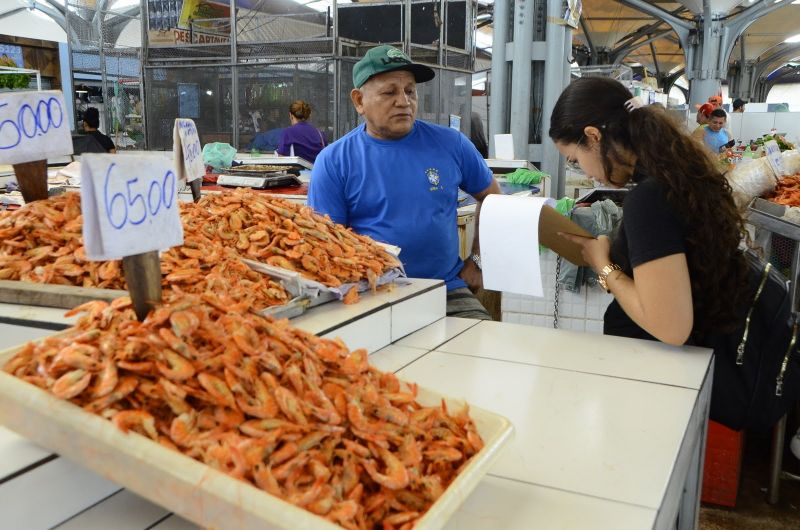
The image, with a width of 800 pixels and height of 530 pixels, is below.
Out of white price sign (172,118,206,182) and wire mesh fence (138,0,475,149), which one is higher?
wire mesh fence (138,0,475,149)

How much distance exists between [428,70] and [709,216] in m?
1.57

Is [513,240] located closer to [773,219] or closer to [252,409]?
[252,409]

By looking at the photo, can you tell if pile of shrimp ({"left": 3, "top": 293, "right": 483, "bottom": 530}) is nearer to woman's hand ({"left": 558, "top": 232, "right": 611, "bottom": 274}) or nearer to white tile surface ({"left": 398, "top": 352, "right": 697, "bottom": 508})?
white tile surface ({"left": 398, "top": 352, "right": 697, "bottom": 508})

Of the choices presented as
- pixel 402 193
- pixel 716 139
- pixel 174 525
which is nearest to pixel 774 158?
pixel 402 193

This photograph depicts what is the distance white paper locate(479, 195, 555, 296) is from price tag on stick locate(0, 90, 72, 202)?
111cm

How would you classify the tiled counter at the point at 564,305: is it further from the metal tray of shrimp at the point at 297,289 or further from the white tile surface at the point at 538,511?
the white tile surface at the point at 538,511

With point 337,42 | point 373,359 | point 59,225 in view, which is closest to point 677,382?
point 373,359

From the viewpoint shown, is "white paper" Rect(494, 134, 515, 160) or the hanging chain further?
"white paper" Rect(494, 134, 515, 160)

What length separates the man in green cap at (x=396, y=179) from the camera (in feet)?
9.61

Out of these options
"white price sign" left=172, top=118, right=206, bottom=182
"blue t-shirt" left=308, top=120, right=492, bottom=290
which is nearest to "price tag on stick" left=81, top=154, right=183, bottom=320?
"white price sign" left=172, top=118, right=206, bottom=182

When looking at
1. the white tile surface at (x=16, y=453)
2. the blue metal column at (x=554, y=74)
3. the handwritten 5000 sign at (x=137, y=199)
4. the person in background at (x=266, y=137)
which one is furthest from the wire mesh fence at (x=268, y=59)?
the white tile surface at (x=16, y=453)

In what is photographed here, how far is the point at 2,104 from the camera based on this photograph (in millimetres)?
1676

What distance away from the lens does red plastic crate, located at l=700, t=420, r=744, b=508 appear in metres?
2.85

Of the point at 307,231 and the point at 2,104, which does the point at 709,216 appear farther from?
the point at 2,104
